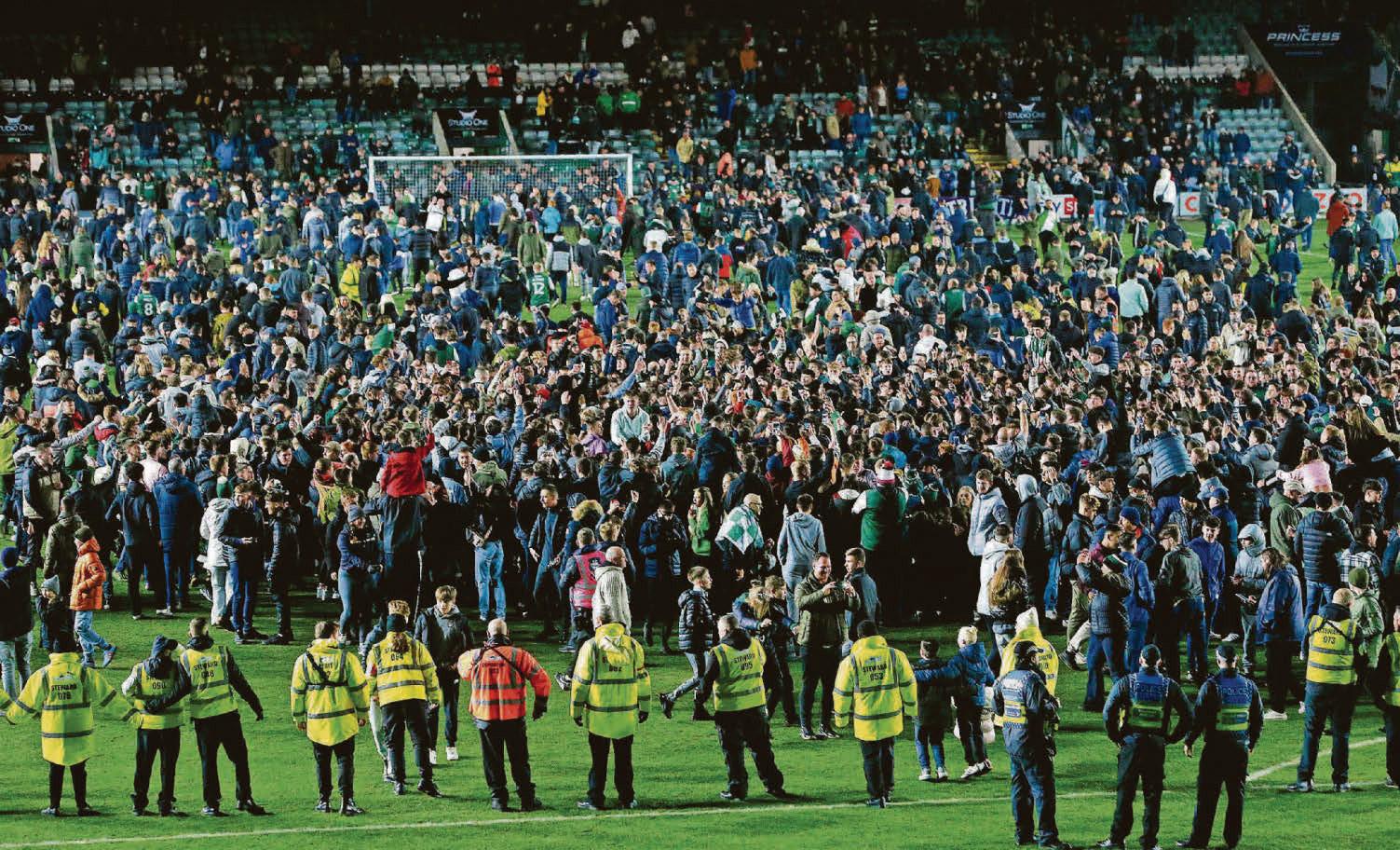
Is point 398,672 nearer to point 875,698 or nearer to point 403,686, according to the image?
point 403,686

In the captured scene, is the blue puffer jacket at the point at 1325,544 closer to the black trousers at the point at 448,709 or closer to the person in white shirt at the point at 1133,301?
the black trousers at the point at 448,709

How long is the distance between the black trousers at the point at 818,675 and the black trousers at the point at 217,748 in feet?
13.3

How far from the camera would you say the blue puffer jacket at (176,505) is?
56.0ft

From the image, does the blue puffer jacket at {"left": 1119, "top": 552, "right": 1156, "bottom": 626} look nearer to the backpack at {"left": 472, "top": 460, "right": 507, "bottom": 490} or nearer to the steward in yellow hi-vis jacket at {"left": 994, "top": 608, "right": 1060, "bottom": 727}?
the steward in yellow hi-vis jacket at {"left": 994, "top": 608, "right": 1060, "bottom": 727}

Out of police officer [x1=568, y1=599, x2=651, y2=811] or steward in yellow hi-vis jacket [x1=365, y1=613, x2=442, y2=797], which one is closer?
police officer [x1=568, y1=599, x2=651, y2=811]

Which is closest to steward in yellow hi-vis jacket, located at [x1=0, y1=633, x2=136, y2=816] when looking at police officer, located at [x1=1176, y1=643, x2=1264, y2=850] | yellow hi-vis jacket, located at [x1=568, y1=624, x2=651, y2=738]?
yellow hi-vis jacket, located at [x1=568, y1=624, x2=651, y2=738]

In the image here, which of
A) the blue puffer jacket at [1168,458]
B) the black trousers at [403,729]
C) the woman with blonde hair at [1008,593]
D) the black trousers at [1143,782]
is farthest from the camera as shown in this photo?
the blue puffer jacket at [1168,458]

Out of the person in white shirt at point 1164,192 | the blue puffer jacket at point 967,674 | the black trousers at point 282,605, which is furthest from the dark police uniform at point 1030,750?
the person in white shirt at point 1164,192

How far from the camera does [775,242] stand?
2945cm

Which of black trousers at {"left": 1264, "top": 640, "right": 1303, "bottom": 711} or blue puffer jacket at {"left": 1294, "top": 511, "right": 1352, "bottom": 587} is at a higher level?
blue puffer jacket at {"left": 1294, "top": 511, "right": 1352, "bottom": 587}

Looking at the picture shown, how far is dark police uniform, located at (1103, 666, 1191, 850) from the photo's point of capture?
11.7 metres

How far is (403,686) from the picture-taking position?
41.9 feet

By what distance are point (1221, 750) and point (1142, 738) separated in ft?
1.67

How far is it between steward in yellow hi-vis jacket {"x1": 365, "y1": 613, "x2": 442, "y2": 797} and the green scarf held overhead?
160 inches
